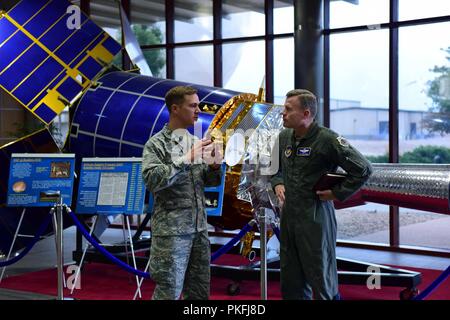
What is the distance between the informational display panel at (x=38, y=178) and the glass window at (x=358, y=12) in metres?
4.27

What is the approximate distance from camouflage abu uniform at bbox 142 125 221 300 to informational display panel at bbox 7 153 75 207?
2.51 metres

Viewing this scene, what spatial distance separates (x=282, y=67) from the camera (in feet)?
29.5

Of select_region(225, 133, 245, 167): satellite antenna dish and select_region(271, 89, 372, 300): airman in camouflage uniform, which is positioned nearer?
select_region(271, 89, 372, 300): airman in camouflage uniform

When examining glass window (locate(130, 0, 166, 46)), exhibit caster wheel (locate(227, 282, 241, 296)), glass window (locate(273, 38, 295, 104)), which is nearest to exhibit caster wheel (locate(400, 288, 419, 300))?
exhibit caster wheel (locate(227, 282, 241, 296))

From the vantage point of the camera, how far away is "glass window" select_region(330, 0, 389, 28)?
8023 millimetres

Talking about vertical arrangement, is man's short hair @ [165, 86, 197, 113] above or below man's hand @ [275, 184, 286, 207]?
above

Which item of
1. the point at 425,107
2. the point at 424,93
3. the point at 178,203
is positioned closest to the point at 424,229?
the point at 425,107

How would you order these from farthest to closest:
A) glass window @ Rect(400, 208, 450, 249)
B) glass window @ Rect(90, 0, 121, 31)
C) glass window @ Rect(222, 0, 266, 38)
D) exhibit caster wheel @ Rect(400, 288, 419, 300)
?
glass window @ Rect(90, 0, 121, 31) < glass window @ Rect(222, 0, 266, 38) < glass window @ Rect(400, 208, 450, 249) < exhibit caster wheel @ Rect(400, 288, 419, 300)

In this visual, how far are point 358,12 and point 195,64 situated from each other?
8.82ft

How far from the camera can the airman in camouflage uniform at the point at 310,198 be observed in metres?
3.38

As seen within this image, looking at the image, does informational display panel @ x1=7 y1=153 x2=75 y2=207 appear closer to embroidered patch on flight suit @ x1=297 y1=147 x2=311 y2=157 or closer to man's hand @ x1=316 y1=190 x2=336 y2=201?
embroidered patch on flight suit @ x1=297 y1=147 x2=311 y2=157

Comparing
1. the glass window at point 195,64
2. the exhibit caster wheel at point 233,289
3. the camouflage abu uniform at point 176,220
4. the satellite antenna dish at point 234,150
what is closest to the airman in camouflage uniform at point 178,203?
the camouflage abu uniform at point 176,220

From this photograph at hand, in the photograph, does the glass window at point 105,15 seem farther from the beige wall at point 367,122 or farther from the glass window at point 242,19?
the beige wall at point 367,122

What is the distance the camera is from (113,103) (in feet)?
21.0
